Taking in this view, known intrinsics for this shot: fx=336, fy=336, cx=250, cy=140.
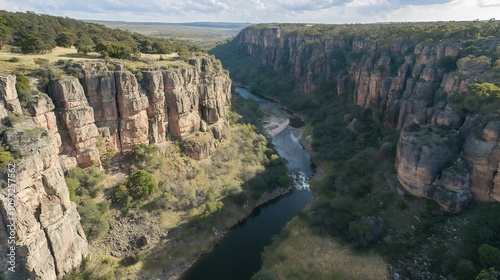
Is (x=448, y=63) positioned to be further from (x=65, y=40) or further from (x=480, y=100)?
(x=65, y=40)

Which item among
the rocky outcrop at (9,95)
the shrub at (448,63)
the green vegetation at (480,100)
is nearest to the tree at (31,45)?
the rocky outcrop at (9,95)

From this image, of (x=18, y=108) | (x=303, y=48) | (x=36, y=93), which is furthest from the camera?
(x=303, y=48)

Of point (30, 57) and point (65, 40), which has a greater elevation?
point (65, 40)

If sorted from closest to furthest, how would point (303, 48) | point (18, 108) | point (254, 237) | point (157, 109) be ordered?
point (18, 108), point (254, 237), point (157, 109), point (303, 48)

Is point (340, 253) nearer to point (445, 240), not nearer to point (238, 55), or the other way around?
point (445, 240)

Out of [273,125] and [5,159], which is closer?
[5,159]

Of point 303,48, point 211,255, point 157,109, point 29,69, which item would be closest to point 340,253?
point 211,255

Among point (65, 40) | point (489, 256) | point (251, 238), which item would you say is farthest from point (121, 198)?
point (489, 256)
